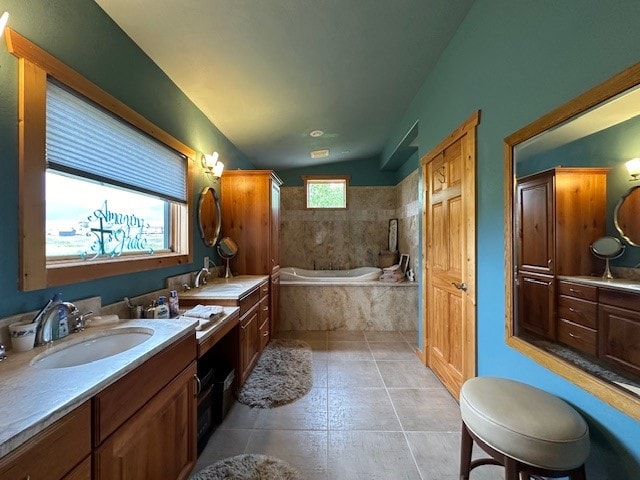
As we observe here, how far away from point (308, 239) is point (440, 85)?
11.9 feet

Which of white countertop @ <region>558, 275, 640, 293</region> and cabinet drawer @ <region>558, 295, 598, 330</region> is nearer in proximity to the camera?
white countertop @ <region>558, 275, 640, 293</region>

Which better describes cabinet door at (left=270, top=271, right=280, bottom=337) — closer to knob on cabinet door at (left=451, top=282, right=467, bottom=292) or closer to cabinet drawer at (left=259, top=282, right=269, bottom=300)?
cabinet drawer at (left=259, top=282, right=269, bottom=300)

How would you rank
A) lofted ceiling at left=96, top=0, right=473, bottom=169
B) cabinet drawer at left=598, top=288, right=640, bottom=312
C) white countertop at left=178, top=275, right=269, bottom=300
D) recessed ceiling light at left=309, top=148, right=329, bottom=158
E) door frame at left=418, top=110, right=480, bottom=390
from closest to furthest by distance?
cabinet drawer at left=598, top=288, right=640, bottom=312 → lofted ceiling at left=96, top=0, right=473, bottom=169 → door frame at left=418, top=110, right=480, bottom=390 → white countertop at left=178, top=275, right=269, bottom=300 → recessed ceiling light at left=309, top=148, right=329, bottom=158

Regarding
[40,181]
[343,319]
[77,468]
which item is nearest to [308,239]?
[343,319]

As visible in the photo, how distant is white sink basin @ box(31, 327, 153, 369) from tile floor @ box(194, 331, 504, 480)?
0.85 metres

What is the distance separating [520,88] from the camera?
1.43 m

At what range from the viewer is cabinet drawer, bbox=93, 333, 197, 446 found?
0.84 m

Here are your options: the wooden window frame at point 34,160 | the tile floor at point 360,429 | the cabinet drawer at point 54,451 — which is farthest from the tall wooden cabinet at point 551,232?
the wooden window frame at point 34,160

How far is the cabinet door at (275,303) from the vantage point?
11.0 ft

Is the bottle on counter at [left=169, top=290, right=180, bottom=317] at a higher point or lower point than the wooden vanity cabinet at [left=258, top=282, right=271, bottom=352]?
higher

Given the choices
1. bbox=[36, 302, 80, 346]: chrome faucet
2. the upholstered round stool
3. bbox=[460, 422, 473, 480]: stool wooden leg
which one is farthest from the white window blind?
bbox=[460, 422, 473, 480]: stool wooden leg

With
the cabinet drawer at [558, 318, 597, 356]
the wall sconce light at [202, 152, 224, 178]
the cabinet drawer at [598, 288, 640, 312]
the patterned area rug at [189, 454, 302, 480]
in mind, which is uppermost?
the wall sconce light at [202, 152, 224, 178]

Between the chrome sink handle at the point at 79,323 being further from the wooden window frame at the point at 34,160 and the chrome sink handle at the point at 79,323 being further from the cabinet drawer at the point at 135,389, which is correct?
the cabinet drawer at the point at 135,389

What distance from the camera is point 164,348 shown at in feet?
3.85
